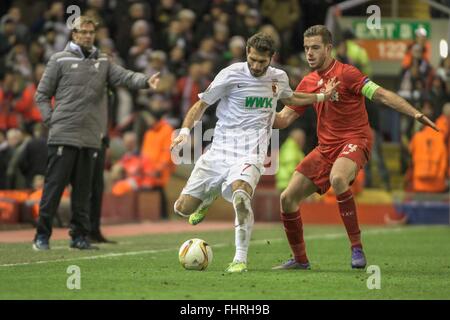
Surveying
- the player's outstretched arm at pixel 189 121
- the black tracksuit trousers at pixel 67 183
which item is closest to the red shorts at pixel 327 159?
the player's outstretched arm at pixel 189 121

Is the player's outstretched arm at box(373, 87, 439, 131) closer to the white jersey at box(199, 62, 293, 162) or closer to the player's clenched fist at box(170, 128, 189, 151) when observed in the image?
the white jersey at box(199, 62, 293, 162)

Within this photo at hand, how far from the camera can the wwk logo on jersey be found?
1207cm

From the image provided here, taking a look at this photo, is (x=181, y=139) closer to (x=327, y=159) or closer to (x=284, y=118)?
(x=284, y=118)

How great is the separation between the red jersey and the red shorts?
0.06 meters

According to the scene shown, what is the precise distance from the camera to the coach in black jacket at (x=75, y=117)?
14695 millimetres

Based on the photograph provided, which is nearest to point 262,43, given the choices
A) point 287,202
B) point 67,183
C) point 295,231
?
point 287,202

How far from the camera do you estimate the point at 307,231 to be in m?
20.5

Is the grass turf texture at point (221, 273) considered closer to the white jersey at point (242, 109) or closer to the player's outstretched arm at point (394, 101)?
the white jersey at point (242, 109)

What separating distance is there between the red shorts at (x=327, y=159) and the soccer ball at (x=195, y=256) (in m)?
1.31

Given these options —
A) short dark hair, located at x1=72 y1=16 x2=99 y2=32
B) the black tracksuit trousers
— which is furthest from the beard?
the black tracksuit trousers

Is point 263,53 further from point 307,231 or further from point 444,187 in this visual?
point 444,187

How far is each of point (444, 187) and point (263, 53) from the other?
12.3 m
